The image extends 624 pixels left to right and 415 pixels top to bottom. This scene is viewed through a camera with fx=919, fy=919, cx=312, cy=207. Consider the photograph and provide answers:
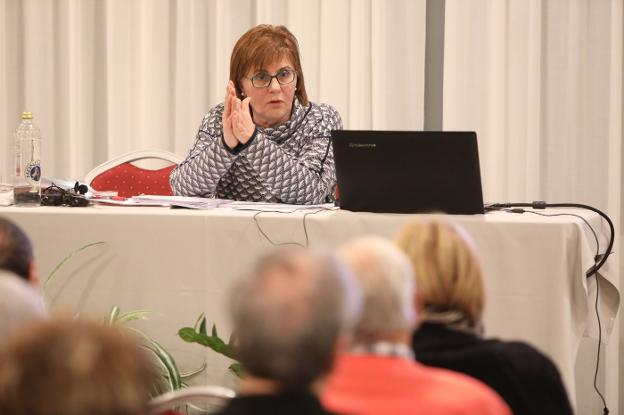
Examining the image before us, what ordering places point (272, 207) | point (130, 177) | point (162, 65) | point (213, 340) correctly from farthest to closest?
1. point (162, 65)
2. point (130, 177)
3. point (272, 207)
4. point (213, 340)

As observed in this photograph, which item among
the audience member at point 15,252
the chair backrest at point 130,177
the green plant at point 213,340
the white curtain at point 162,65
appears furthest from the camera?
the white curtain at point 162,65

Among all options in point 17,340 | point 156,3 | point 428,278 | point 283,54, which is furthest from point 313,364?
point 156,3

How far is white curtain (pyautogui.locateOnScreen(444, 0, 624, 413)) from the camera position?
3.62 metres

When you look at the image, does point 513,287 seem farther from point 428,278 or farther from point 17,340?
point 17,340

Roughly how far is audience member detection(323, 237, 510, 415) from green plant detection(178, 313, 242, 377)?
4.07 ft

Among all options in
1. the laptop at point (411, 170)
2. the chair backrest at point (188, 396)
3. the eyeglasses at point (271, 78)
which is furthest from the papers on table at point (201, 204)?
the chair backrest at point (188, 396)

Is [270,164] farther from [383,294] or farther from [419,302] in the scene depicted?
[383,294]

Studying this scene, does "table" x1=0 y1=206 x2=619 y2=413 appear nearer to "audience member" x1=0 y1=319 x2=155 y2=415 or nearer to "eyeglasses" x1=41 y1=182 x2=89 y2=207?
"eyeglasses" x1=41 y1=182 x2=89 y2=207

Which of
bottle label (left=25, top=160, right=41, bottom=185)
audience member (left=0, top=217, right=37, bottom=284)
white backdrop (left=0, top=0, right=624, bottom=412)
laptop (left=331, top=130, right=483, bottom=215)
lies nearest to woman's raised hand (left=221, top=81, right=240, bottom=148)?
laptop (left=331, top=130, right=483, bottom=215)

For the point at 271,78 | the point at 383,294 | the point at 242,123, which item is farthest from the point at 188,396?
the point at 271,78

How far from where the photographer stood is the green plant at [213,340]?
7.39ft

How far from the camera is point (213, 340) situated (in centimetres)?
225

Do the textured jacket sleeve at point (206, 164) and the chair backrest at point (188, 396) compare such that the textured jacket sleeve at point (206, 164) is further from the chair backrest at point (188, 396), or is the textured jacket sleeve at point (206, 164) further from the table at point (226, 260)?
the chair backrest at point (188, 396)

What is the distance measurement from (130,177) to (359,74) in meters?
1.16
